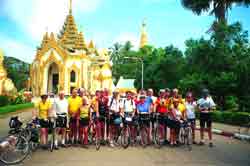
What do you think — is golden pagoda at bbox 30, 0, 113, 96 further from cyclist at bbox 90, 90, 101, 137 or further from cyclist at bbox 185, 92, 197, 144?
cyclist at bbox 185, 92, 197, 144

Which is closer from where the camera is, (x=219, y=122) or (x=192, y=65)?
(x=219, y=122)

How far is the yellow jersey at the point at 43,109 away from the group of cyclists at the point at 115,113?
225 mm

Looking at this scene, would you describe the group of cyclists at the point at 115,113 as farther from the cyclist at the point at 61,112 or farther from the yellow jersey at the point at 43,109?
the yellow jersey at the point at 43,109

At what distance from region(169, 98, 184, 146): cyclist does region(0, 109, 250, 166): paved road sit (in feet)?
2.34

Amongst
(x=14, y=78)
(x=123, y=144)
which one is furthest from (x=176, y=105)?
(x=14, y=78)

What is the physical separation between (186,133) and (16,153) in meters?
5.55

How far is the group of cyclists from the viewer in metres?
12.1

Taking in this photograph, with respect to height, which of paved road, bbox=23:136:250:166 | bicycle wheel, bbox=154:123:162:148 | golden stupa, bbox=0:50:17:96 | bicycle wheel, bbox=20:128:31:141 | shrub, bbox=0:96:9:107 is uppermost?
golden stupa, bbox=0:50:17:96

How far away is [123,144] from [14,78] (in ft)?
258

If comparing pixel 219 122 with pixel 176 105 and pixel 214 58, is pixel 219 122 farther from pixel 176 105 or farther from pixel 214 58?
pixel 176 105

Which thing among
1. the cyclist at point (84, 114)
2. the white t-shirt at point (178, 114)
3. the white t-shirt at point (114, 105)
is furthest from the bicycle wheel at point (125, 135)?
the white t-shirt at point (178, 114)

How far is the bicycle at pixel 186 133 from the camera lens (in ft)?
40.3

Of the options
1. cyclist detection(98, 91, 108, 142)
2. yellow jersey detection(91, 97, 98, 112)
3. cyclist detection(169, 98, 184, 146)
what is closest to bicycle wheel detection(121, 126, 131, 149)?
cyclist detection(98, 91, 108, 142)

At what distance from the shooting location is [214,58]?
89.8 ft
